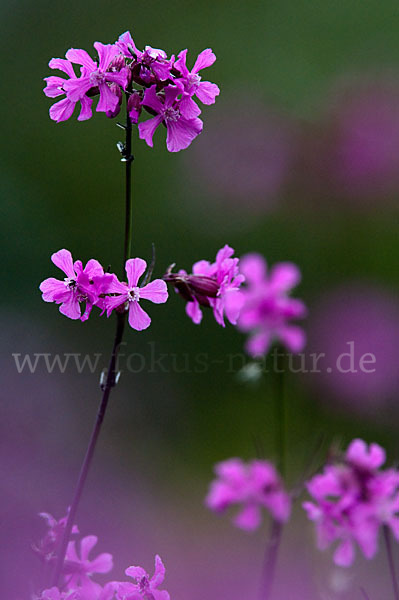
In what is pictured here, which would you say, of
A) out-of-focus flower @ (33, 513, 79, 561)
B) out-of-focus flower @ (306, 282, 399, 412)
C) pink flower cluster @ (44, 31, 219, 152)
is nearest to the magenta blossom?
pink flower cluster @ (44, 31, 219, 152)

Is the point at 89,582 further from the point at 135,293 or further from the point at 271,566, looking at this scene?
the point at 135,293

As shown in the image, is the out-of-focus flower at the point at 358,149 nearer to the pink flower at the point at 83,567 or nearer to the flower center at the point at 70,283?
the flower center at the point at 70,283

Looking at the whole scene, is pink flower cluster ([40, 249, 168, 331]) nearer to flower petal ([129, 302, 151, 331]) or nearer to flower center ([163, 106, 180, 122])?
flower petal ([129, 302, 151, 331])

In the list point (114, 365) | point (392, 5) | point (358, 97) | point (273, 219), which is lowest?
point (114, 365)

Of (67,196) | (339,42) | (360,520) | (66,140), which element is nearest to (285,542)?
(360,520)

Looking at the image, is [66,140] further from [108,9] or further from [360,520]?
[360,520]

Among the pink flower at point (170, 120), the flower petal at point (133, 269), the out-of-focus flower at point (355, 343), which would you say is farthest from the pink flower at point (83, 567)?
the out-of-focus flower at point (355, 343)

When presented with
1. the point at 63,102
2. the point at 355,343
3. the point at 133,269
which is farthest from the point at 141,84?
the point at 355,343
